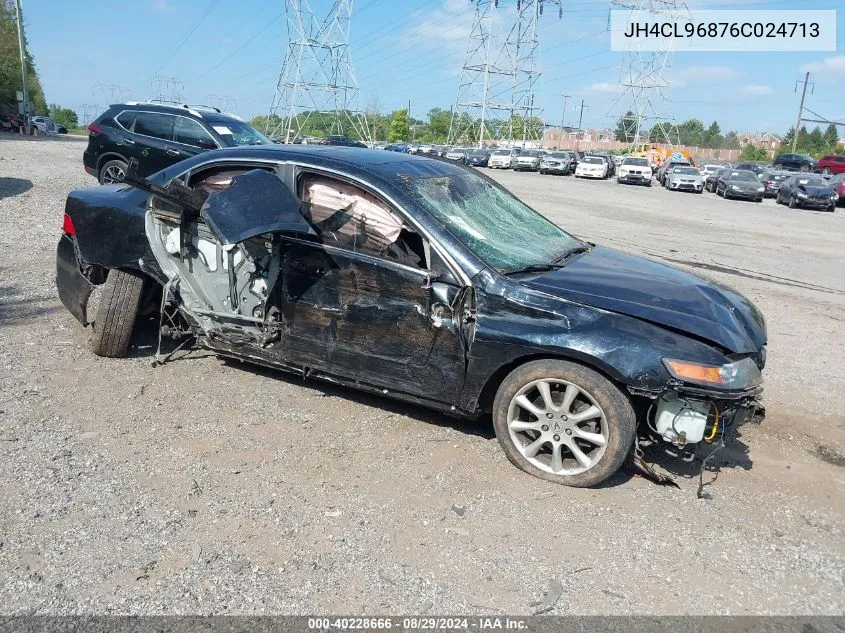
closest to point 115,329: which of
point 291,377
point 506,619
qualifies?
point 291,377

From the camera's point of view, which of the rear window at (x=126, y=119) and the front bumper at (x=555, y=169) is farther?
the front bumper at (x=555, y=169)

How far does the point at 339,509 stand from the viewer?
11.1ft

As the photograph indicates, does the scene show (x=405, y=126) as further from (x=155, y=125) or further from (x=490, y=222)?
(x=490, y=222)

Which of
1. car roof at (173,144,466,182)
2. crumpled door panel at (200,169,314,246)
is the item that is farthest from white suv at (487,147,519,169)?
crumpled door panel at (200,169,314,246)

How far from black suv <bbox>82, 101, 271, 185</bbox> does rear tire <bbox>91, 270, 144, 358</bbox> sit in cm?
825

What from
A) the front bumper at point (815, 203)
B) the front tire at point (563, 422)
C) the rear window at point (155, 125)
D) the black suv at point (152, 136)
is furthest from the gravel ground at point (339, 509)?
the front bumper at point (815, 203)

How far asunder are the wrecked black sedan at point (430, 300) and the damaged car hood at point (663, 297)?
0.06 ft

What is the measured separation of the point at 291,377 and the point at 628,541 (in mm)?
2654

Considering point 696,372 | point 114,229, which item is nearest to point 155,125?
point 114,229

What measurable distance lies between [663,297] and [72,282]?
4.33 m

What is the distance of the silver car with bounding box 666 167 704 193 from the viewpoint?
3222 cm

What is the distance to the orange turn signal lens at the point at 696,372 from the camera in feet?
11.1

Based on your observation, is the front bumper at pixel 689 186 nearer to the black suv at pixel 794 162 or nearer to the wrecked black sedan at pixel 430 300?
the black suv at pixel 794 162

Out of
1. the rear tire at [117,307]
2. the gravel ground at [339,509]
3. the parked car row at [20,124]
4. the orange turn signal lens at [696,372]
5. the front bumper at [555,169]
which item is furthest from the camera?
the parked car row at [20,124]
